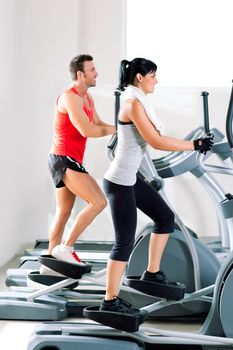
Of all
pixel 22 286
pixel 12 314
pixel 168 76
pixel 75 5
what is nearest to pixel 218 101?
pixel 168 76

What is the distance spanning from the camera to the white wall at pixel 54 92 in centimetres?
662

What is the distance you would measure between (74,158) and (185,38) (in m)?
3.22

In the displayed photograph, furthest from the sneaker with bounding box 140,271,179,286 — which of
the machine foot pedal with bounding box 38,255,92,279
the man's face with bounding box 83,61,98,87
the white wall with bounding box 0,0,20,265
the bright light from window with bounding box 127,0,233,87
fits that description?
the bright light from window with bounding box 127,0,233,87

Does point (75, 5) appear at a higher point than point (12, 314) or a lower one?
higher

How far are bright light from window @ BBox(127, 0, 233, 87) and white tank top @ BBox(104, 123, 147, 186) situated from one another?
12.4ft

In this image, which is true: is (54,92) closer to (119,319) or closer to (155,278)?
(155,278)

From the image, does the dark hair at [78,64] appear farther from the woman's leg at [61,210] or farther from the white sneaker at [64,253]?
the white sneaker at [64,253]

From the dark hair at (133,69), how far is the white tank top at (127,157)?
0.22m

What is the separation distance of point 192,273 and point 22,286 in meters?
1.23

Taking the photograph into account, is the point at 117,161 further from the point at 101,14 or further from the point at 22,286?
the point at 101,14

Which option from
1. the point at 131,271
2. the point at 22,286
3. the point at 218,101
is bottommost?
the point at 22,286

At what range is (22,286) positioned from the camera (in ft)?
15.2

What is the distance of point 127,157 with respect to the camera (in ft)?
10.0

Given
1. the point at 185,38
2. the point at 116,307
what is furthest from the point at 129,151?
the point at 185,38
